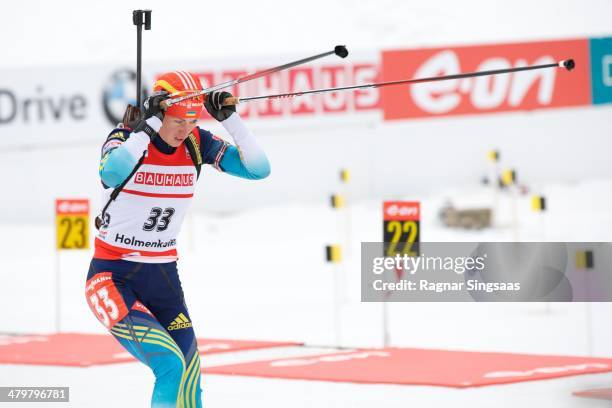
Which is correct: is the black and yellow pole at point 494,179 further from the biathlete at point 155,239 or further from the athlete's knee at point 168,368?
the athlete's knee at point 168,368

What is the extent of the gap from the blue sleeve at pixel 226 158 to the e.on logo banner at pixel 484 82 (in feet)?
35.1

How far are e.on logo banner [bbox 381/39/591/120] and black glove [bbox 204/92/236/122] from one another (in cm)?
1087

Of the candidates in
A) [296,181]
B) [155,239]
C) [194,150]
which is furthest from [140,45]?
[296,181]

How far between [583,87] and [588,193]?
5.23ft

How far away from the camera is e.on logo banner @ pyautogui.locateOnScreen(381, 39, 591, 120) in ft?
50.4

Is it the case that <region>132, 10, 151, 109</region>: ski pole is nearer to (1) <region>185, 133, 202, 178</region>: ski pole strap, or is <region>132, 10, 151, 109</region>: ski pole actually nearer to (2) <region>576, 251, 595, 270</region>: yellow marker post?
(1) <region>185, 133, 202, 178</region>: ski pole strap

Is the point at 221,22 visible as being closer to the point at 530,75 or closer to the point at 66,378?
the point at 530,75

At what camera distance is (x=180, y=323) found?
464cm

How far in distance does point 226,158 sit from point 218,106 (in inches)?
12.4

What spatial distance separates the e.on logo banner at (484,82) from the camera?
1537cm

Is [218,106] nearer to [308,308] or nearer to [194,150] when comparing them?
[194,150]

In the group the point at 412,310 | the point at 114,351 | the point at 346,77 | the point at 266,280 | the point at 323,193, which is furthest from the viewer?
the point at 323,193

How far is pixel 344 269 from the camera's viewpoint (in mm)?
12836

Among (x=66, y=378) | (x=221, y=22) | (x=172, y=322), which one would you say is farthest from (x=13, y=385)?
(x=221, y=22)
